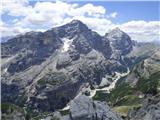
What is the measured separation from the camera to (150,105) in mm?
127000

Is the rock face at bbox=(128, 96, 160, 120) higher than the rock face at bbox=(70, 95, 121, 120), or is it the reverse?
the rock face at bbox=(70, 95, 121, 120)

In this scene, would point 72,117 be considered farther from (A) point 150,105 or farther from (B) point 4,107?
(B) point 4,107

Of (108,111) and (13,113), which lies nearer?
(108,111)

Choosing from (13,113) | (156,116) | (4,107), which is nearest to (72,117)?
(156,116)

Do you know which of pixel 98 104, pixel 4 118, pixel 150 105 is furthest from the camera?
pixel 4 118

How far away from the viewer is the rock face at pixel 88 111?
347ft

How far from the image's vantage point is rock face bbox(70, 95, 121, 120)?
106 meters

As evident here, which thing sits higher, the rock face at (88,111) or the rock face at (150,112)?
the rock face at (88,111)

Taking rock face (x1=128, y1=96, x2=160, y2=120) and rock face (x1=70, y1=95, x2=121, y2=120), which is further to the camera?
rock face (x1=128, y1=96, x2=160, y2=120)

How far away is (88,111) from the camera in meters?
108

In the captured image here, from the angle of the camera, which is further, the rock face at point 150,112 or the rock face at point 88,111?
the rock face at point 150,112

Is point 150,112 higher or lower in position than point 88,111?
lower

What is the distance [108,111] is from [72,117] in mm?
13028

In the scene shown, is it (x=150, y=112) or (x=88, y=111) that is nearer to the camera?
(x=88, y=111)
